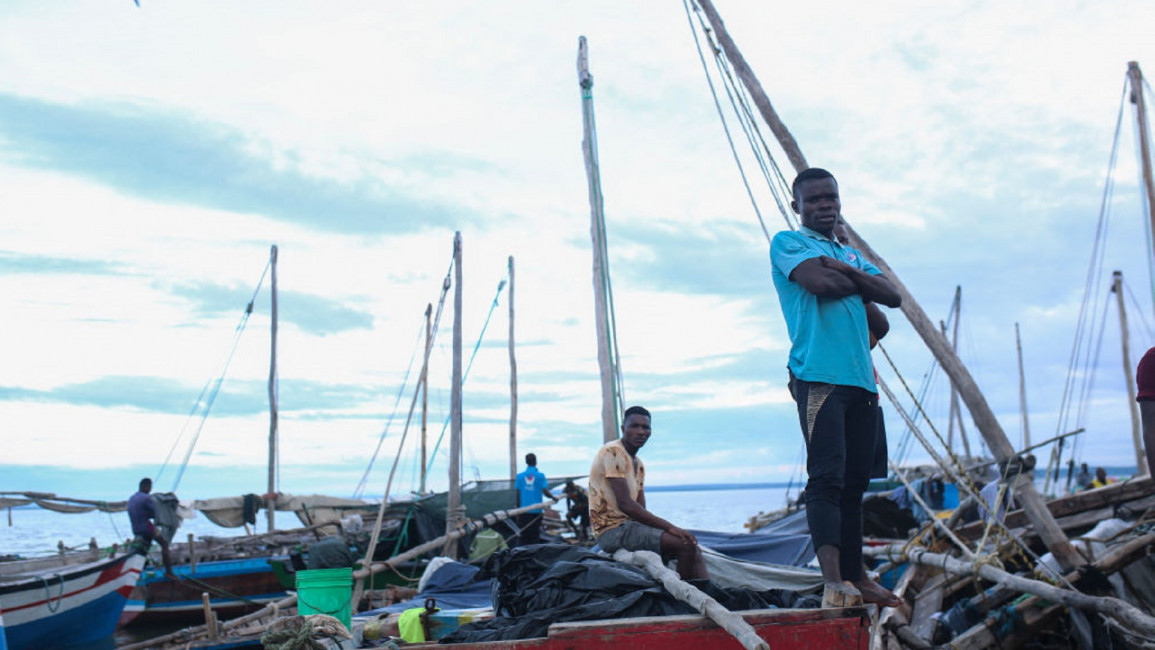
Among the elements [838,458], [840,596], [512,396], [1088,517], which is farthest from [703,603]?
[512,396]

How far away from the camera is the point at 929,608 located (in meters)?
8.18

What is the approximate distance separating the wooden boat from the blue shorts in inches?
522

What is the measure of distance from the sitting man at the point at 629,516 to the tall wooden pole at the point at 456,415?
31.0 ft

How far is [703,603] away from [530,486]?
14.0 metres

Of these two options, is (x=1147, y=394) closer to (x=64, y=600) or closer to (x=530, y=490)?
(x=530, y=490)

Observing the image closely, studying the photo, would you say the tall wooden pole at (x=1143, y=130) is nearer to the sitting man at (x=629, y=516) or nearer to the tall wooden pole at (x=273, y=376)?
the sitting man at (x=629, y=516)

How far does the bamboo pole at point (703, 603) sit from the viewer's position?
2928mm

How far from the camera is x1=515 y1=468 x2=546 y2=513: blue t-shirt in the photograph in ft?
55.0

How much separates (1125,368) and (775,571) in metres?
26.5

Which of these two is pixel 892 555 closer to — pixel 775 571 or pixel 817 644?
pixel 775 571

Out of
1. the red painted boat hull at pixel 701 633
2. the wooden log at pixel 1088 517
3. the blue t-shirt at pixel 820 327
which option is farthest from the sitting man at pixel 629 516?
the wooden log at pixel 1088 517

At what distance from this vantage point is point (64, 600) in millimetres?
16156

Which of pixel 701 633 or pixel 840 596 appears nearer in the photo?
pixel 701 633

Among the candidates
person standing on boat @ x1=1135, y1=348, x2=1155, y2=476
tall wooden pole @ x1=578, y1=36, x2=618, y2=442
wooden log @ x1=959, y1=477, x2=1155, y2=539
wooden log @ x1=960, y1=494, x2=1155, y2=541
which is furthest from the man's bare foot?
tall wooden pole @ x1=578, y1=36, x2=618, y2=442
